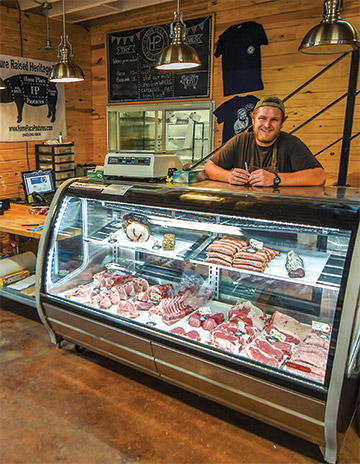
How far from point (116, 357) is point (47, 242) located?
971 millimetres

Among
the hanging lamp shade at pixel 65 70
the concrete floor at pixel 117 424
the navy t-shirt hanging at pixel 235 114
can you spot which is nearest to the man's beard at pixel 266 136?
the concrete floor at pixel 117 424

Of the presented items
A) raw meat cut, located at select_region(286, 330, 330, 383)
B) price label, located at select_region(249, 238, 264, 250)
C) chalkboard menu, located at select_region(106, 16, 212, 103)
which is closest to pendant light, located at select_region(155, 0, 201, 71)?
price label, located at select_region(249, 238, 264, 250)

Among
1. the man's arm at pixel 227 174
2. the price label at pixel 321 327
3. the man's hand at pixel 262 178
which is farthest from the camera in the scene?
the man's arm at pixel 227 174

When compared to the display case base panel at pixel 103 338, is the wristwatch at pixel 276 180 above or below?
above

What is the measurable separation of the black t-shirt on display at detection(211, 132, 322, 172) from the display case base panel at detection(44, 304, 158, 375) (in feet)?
5.10

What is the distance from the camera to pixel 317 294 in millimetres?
2352

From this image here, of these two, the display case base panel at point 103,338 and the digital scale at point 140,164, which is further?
the digital scale at point 140,164

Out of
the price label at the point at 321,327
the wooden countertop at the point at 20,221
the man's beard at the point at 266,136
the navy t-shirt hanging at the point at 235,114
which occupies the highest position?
the navy t-shirt hanging at the point at 235,114

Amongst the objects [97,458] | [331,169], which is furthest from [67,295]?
[331,169]

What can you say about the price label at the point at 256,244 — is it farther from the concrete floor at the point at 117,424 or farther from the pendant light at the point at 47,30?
the pendant light at the point at 47,30

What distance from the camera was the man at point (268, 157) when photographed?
245 centimetres

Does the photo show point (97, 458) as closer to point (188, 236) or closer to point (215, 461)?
point (215, 461)

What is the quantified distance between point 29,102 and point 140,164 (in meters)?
3.65

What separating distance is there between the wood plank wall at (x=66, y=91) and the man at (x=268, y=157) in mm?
3536
